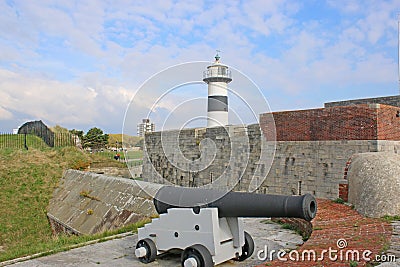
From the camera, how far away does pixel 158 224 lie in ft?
15.8

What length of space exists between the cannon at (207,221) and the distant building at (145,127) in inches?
Answer: 33.7

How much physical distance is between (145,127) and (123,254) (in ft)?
6.48

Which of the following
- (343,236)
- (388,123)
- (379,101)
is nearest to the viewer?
(343,236)

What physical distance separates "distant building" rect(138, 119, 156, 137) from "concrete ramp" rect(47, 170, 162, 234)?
3.25m

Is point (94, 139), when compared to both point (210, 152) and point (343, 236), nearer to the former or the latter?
point (210, 152)

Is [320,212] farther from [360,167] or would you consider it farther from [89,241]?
[89,241]

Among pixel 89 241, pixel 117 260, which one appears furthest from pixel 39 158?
pixel 117 260

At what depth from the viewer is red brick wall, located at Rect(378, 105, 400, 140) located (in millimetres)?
9227

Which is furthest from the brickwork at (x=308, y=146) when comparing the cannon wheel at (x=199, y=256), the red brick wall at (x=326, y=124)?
the cannon wheel at (x=199, y=256)

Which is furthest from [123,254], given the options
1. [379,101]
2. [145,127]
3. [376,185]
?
[379,101]

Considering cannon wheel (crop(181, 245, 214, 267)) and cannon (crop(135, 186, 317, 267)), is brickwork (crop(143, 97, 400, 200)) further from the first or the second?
cannon wheel (crop(181, 245, 214, 267))

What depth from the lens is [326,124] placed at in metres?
10.4

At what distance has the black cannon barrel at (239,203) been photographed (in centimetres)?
385

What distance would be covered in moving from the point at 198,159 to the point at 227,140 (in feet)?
8.44
